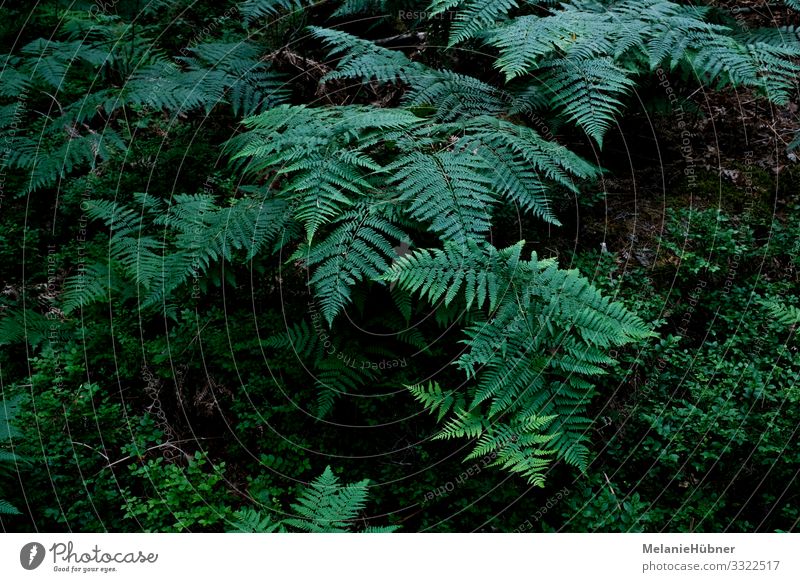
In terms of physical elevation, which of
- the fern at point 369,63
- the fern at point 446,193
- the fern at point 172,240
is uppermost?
the fern at point 369,63

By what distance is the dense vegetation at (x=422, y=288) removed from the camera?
3.00 metres

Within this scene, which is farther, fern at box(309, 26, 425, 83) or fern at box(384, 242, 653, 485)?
fern at box(309, 26, 425, 83)

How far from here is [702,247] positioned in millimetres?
3805

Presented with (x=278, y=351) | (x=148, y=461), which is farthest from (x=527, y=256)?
(x=148, y=461)

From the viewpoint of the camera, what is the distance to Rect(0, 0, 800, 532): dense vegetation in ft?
9.84

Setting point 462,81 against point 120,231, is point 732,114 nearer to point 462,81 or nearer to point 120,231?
point 462,81

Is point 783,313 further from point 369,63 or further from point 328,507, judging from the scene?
point 369,63

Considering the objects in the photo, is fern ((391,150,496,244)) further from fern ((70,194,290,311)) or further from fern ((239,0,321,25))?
fern ((239,0,321,25))

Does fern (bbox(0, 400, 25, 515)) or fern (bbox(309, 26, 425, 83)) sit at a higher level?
fern (bbox(309, 26, 425, 83))
